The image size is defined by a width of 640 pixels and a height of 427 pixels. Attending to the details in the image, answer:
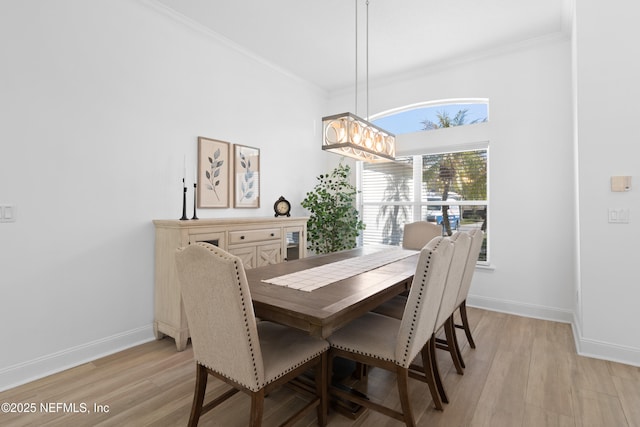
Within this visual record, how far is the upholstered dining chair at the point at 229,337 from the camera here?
4.29ft

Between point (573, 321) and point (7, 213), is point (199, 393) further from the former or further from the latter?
point (573, 321)

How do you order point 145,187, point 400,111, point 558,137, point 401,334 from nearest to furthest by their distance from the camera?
point 401,334, point 145,187, point 558,137, point 400,111

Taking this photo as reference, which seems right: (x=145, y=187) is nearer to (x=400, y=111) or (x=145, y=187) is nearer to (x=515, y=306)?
(x=400, y=111)

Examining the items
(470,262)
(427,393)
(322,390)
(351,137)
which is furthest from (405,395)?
(351,137)

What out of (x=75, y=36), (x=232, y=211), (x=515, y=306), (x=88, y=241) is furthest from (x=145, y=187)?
(x=515, y=306)

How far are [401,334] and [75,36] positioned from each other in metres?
3.05

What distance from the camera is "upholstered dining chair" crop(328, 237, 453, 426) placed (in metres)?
1.51

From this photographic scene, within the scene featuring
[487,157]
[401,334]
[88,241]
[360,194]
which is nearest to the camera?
[401,334]

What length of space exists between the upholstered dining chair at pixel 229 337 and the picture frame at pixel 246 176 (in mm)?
2212

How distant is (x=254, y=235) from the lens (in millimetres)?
3191

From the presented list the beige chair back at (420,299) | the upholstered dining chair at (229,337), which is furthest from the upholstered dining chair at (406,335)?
the upholstered dining chair at (229,337)

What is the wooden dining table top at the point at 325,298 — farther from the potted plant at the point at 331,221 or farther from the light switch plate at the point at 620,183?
the potted plant at the point at 331,221

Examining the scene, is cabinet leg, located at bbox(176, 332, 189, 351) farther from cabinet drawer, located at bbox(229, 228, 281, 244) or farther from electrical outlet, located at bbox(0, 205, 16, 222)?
electrical outlet, located at bbox(0, 205, 16, 222)

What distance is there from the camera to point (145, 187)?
112 inches
